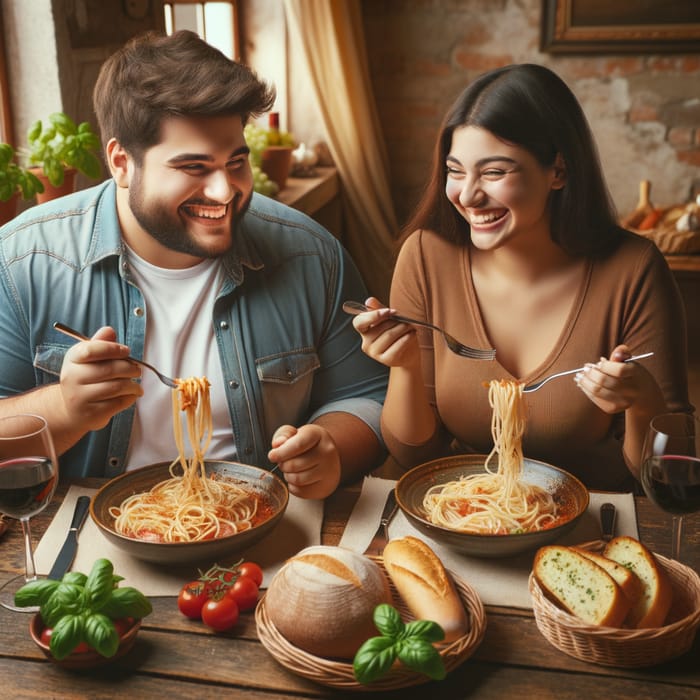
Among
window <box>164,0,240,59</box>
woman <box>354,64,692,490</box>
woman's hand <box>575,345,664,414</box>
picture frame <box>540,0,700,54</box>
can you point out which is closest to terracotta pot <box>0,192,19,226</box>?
woman <box>354,64,692,490</box>

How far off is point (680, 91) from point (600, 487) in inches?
158

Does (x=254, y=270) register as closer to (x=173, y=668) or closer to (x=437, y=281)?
(x=437, y=281)

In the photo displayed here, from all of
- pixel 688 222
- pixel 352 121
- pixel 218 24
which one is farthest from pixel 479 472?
pixel 218 24

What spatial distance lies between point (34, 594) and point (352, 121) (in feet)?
14.2

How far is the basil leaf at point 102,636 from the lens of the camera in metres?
1.22

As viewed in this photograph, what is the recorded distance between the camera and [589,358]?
2.07 m

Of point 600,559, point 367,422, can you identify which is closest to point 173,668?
point 600,559

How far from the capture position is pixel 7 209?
7.75 feet

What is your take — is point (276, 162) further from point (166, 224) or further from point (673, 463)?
point (673, 463)

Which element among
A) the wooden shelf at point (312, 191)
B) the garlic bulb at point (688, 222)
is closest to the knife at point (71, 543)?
the wooden shelf at point (312, 191)

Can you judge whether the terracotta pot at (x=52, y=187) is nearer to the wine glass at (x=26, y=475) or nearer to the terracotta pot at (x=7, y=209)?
the terracotta pot at (x=7, y=209)

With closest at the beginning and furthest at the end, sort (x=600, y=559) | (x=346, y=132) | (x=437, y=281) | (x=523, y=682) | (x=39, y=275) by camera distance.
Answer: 1. (x=523, y=682)
2. (x=600, y=559)
3. (x=39, y=275)
4. (x=437, y=281)
5. (x=346, y=132)

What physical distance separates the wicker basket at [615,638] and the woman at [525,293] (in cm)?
60

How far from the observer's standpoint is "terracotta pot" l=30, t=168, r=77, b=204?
254cm
